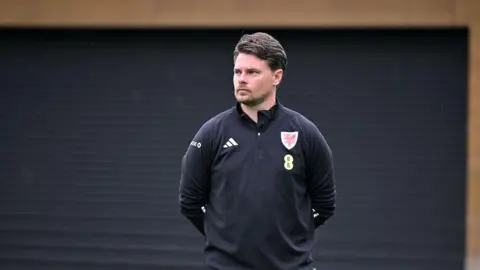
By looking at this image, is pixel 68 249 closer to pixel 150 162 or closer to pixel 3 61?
pixel 150 162

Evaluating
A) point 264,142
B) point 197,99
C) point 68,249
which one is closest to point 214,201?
point 264,142

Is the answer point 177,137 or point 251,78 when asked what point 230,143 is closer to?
point 251,78

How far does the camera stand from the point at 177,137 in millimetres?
8070

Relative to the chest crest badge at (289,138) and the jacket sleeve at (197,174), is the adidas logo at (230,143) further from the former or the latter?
the chest crest badge at (289,138)

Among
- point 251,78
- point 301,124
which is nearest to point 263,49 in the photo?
point 251,78

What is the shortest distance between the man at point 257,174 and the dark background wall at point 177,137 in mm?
3593

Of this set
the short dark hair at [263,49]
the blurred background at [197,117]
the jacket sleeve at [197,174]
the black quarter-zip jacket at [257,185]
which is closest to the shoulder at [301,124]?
the black quarter-zip jacket at [257,185]

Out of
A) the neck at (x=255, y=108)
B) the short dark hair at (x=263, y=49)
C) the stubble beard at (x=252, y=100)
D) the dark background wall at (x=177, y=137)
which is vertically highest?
the short dark hair at (x=263, y=49)

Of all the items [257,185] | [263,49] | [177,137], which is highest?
[263,49]

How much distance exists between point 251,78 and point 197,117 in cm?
391

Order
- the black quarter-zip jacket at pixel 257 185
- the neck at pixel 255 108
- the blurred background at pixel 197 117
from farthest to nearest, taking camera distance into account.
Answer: the blurred background at pixel 197 117, the neck at pixel 255 108, the black quarter-zip jacket at pixel 257 185

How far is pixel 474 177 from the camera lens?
749cm

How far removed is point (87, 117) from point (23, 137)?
2.16ft

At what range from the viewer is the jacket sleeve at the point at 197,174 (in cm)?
421
